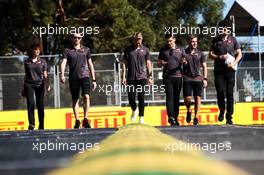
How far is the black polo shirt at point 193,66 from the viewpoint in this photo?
10.5 meters

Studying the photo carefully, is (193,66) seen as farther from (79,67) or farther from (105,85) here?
(105,85)

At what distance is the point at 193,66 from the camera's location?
10.5m

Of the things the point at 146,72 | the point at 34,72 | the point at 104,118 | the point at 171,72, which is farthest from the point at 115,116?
the point at 171,72

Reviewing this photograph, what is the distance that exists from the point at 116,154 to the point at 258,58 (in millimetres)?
19033

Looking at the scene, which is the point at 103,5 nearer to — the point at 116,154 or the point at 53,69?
the point at 53,69

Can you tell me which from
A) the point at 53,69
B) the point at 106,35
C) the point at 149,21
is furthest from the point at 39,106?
the point at 149,21

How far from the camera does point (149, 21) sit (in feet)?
121

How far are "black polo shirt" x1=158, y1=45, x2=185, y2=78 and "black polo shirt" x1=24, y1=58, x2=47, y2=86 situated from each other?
6.98ft

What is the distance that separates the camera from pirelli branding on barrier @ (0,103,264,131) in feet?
54.7

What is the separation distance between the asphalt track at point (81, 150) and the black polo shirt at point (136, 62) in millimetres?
3250

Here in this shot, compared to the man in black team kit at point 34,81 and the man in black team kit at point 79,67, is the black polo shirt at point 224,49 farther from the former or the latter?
the man in black team kit at point 34,81

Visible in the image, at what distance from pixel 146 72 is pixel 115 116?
21.6 ft

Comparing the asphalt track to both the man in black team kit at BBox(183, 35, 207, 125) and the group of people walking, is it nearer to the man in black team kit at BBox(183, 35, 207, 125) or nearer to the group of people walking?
the group of people walking

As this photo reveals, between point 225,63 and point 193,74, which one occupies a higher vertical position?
point 225,63
